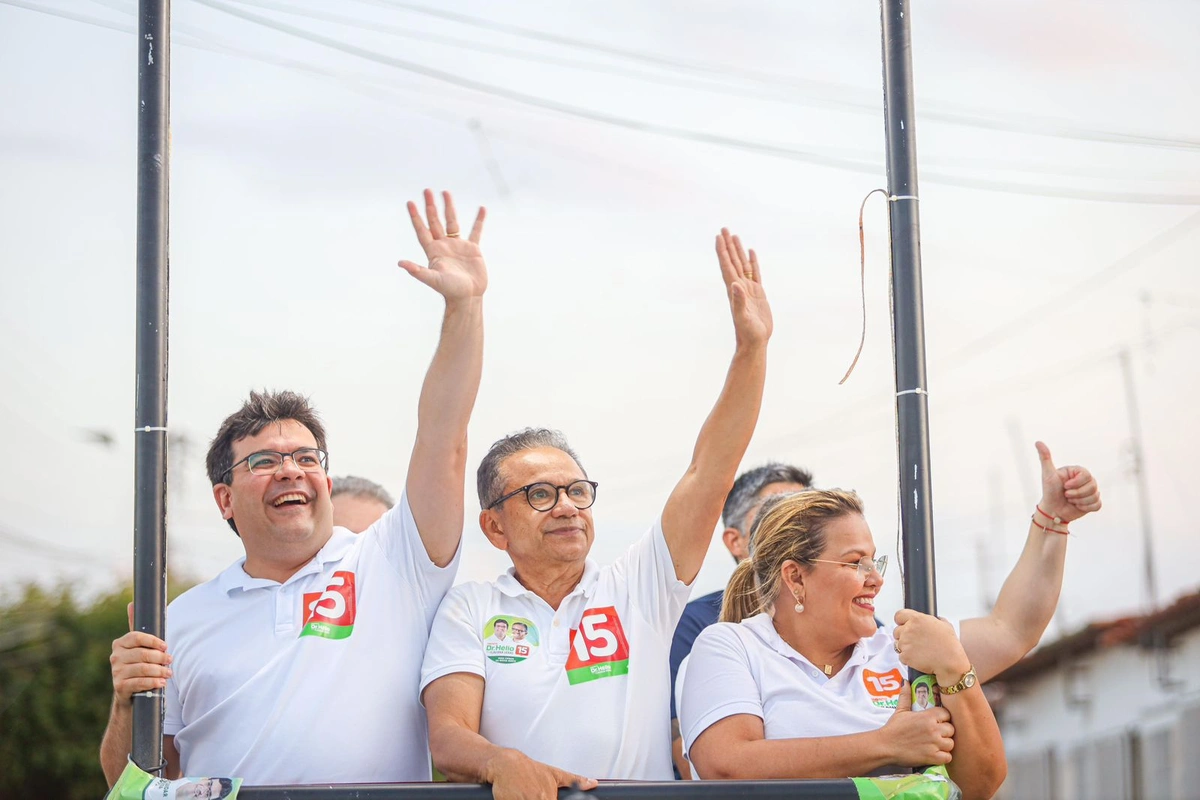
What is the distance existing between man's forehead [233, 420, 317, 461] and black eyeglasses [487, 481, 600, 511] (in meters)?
0.59

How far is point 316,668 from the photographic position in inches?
118

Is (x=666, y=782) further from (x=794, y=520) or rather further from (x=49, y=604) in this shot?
(x=49, y=604)

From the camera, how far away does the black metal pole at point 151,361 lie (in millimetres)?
2732

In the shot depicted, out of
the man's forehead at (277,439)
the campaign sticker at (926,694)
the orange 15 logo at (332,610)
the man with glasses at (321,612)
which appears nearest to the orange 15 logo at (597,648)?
the man with glasses at (321,612)

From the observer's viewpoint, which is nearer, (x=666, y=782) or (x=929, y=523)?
(x=666, y=782)

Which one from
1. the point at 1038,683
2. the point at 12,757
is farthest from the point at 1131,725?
the point at 12,757

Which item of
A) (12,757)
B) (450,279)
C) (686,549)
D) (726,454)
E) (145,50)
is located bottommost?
(12,757)

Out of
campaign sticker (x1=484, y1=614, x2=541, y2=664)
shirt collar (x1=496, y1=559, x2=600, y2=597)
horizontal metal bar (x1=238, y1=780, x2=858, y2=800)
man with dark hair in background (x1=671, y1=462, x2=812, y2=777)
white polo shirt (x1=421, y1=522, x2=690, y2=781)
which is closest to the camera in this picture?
horizontal metal bar (x1=238, y1=780, x2=858, y2=800)

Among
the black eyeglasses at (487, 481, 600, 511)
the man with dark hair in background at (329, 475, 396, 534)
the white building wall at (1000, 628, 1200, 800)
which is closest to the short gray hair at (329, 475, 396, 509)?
the man with dark hair in background at (329, 475, 396, 534)

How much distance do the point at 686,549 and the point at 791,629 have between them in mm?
309

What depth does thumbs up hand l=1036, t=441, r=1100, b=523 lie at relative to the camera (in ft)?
9.79

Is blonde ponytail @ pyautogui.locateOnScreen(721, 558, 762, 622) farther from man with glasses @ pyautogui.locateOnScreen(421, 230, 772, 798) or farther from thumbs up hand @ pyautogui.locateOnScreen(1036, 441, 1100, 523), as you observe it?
thumbs up hand @ pyautogui.locateOnScreen(1036, 441, 1100, 523)

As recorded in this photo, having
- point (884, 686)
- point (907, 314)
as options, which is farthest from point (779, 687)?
point (907, 314)

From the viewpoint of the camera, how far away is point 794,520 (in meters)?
3.11
